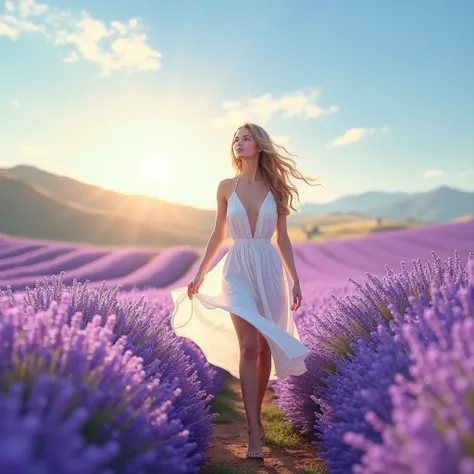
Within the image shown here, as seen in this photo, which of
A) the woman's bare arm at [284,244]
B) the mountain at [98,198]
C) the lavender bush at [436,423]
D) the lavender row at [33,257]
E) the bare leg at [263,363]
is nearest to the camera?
the lavender bush at [436,423]

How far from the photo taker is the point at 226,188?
4324 mm

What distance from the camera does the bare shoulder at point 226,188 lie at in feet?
14.2

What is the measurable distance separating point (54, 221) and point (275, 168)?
3025 cm

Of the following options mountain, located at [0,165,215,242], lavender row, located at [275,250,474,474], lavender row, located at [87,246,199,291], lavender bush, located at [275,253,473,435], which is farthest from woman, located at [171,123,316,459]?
mountain, located at [0,165,215,242]

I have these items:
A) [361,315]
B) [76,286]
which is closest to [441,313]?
[361,315]

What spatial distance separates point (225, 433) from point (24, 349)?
300 cm

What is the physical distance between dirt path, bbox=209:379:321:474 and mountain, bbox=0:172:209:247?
25645mm

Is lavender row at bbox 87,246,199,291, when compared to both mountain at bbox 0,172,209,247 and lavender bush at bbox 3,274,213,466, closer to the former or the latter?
lavender bush at bbox 3,274,213,466

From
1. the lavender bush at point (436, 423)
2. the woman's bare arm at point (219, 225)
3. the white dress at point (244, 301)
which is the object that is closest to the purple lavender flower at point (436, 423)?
the lavender bush at point (436, 423)

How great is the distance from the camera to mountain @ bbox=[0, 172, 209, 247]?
99.1ft

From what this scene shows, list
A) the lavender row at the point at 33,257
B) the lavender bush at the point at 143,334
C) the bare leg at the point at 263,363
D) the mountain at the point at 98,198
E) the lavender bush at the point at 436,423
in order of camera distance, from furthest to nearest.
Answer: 1. the mountain at the point at 98,198
2. the lavender row at the point at 33,257
3. the bare leg at the point at 263,363
4. the lavender bush at the point at 143,334
5. the lavender bush at the point at 436,423

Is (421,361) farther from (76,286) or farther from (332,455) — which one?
(76,286)

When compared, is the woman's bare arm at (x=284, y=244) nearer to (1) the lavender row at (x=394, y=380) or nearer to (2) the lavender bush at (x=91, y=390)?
(1) the lavender row at (x=394, y=380)

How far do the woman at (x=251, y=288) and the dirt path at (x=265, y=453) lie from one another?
0.13 metres
